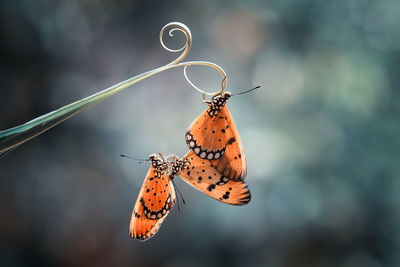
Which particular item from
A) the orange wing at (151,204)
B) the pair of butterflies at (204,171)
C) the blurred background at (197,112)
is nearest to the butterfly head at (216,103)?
the pair of butterflies at (204,171)

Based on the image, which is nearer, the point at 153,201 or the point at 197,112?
the point at 153,201

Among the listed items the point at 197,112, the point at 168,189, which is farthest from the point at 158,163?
the point at 197,112

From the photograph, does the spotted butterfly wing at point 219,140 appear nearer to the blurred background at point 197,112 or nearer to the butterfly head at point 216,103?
the butterfly head at point 216,103

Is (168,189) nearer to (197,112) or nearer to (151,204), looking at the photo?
(151,204)

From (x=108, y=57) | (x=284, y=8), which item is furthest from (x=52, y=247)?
(x=284, y=8)

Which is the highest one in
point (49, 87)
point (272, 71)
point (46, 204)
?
point (49, 87)

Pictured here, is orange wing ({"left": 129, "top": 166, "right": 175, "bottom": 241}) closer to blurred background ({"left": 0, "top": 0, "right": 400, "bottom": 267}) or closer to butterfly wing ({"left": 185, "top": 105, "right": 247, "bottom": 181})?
butterfly wing ({"left": 185, "top": 105, "right": 247, "bottom": 181})

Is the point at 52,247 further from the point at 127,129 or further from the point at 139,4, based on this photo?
the point at 139,4
